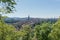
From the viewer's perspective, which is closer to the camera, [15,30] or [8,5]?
[8,5]

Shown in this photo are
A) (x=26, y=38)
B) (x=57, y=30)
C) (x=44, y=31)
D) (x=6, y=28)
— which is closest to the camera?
(x=6, y=28)

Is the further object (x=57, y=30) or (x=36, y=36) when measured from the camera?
(x=36, y=36)

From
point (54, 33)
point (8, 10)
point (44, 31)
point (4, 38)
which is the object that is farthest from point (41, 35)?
point (8, 10)

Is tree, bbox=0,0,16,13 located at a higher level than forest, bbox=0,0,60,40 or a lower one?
higher

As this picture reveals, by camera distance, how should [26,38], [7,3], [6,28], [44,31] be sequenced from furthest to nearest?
[26,38]
[44,31]
[6,28]
[7,3]

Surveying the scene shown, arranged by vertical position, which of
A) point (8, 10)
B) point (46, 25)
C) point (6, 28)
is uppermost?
point (8, 10)

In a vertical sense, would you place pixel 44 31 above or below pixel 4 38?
below

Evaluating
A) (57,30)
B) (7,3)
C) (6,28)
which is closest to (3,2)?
(7,3)

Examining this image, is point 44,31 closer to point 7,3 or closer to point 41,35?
point 41,35

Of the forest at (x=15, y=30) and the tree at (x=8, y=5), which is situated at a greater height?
the tree at (x=8, y=5)

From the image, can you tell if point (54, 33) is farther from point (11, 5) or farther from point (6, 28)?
point (11, 5)
